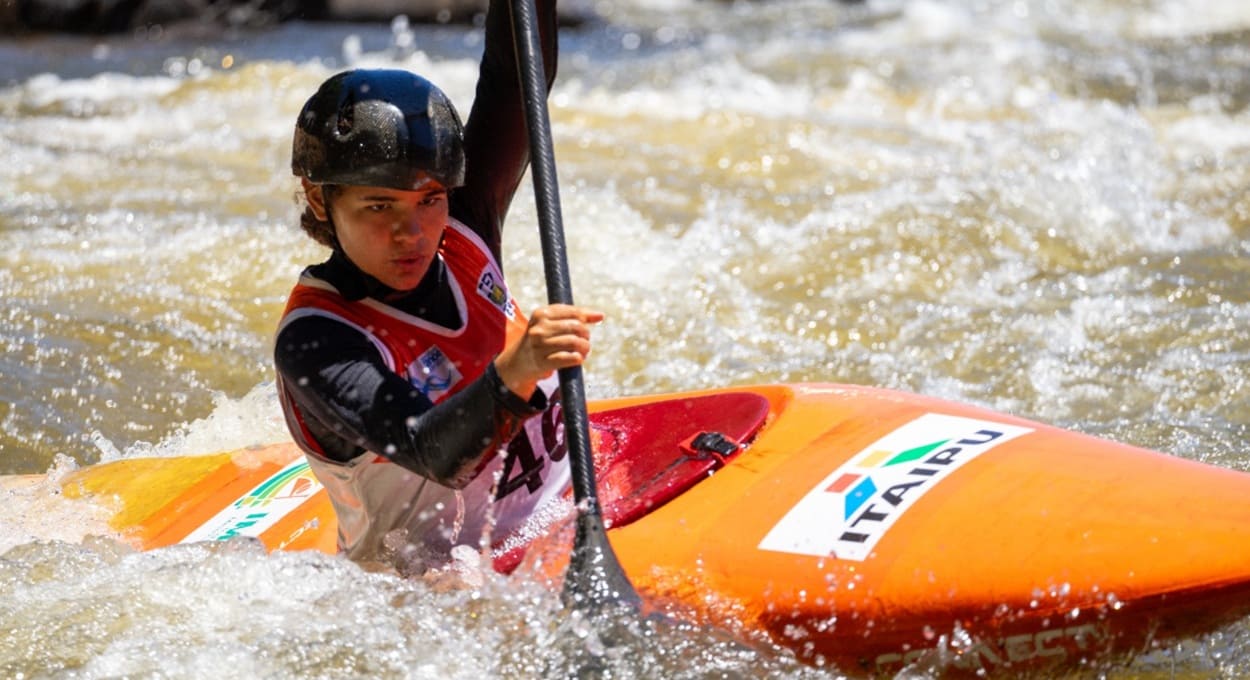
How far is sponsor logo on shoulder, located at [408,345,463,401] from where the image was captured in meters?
2.34

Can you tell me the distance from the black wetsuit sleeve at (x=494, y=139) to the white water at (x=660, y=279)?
0.41 meters

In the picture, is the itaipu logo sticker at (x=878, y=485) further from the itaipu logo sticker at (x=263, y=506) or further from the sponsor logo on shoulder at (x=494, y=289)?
the itaipu logo sticker at (x=263, y=506)

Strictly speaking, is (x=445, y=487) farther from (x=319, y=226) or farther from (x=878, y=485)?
(x=878, y=485)

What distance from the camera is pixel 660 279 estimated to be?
4.95 m

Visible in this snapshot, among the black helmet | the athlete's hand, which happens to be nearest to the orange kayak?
the athlete's hand

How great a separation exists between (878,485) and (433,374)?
726 mm

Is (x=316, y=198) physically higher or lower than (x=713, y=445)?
higher

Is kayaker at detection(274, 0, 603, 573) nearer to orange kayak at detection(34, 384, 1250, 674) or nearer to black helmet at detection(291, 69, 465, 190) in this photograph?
black helmet at detection(291, 69, 465, 190)

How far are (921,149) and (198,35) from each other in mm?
6385

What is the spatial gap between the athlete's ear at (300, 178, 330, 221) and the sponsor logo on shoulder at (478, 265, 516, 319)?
301 millimetres

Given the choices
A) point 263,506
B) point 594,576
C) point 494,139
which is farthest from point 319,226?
point 263,506

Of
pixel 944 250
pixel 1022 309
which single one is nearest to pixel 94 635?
pixel 1022 309

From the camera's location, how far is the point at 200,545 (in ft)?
9.18

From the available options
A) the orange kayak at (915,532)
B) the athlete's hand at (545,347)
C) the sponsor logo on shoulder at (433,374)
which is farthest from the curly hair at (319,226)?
the orange kayak at (915,532)
